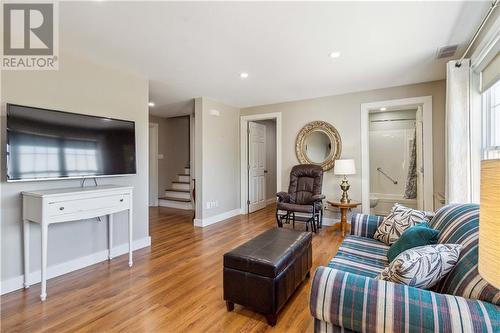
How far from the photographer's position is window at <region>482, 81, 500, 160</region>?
2170 mm

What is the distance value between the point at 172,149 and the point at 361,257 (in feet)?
19.5

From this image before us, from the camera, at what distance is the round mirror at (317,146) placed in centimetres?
462

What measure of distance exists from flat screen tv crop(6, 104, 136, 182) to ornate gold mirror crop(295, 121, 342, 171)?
118 inches

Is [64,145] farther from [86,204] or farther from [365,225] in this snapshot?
[365,225]

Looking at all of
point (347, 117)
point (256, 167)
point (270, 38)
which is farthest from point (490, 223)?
point (256, 167)

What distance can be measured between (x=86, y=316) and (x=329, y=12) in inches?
120

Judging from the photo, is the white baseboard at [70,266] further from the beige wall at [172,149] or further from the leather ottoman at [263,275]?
the beige wall at [172,149]

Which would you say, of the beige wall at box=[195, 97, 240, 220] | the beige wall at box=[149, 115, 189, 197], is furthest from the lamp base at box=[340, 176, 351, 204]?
the beige wall at box=[149, 115, 189, 197]

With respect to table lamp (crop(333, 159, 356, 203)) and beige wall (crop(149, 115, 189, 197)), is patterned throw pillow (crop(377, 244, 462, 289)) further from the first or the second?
beige wall (crop(149, 115, 189, 197))

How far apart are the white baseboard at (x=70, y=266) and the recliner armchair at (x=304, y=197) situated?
85.9 inches

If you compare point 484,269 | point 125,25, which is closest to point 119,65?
point 125,25

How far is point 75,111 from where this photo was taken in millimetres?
2678

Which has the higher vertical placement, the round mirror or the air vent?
the air vent

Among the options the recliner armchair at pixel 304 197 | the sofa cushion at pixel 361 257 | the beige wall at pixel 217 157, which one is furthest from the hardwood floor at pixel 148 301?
the beige wall at pixel 217 157
